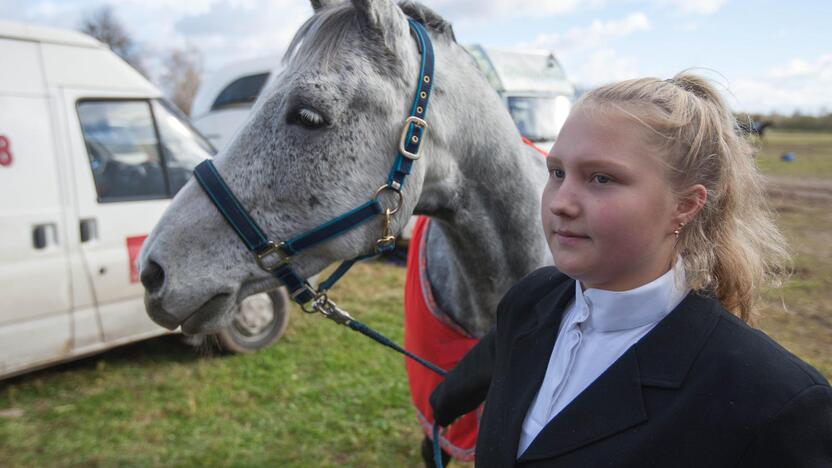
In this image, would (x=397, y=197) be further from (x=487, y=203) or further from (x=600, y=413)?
(x=600, y=413)

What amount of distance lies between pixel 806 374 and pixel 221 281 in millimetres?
1290

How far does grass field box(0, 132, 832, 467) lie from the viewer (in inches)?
125

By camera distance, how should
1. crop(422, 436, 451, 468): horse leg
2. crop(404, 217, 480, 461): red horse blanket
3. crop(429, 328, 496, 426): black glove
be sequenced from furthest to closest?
crop(422, 436, 451, 468): horse leg < crop(404, 217, 480, 461): red horse blanket < crop(429, 328, 496, 426): black glove

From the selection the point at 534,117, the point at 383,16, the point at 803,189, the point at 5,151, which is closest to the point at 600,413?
the point at 383,16

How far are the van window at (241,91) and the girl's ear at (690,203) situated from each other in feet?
27.4

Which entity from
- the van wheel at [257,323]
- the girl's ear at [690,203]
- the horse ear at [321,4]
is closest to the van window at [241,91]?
the van wheel at [257,323]

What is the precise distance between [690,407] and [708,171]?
0.42 m

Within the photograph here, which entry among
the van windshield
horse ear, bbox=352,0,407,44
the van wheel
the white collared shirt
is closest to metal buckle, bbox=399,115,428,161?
horse ear, bbox=352,0,407,44

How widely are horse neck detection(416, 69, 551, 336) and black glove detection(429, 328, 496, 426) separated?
47 cm

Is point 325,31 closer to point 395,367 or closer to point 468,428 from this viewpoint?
point 468,428

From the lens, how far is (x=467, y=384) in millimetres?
1410

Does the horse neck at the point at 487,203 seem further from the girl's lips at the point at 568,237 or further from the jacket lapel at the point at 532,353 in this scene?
the girl's lips at the point at 568,237

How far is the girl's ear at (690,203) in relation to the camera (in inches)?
37.4

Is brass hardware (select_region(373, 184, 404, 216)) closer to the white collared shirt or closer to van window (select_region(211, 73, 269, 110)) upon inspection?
the white collared shirt
